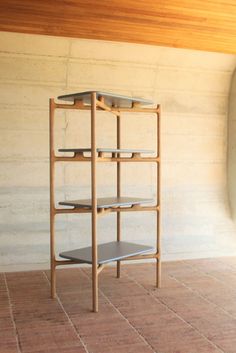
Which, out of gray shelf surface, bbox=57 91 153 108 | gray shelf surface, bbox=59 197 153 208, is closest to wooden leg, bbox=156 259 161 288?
gray shelf surface, bbox=59 197 153 208

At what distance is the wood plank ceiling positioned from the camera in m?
4.38

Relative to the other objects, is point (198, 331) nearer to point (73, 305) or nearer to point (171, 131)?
point (73, 305)

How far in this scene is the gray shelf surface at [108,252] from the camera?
443 centimetres

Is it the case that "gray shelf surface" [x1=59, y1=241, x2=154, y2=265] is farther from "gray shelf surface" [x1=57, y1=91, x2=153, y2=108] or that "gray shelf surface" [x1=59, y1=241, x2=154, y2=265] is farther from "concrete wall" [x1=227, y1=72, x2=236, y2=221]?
"concrete wall" [x1=227, y1=72, x2=236, y2=221]

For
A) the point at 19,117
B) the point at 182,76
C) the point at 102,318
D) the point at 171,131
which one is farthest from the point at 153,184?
the point at 102,318

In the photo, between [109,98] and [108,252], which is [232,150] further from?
[108,252]

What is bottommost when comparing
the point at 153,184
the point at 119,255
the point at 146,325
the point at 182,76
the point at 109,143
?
the point at 146,325

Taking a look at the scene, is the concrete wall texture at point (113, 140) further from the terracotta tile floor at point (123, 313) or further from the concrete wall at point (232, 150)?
the terracotta tile floor at point (123, 313)

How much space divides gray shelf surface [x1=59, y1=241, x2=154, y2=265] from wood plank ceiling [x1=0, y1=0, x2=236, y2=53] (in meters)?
2.55

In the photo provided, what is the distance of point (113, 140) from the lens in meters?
6.05

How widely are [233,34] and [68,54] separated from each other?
6.86 ft

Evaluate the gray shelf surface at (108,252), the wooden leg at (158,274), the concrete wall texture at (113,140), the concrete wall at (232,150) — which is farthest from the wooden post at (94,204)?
the concrete wall at (232,150)

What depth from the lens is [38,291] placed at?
4898 mm

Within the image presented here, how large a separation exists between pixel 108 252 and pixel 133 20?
102 inches
